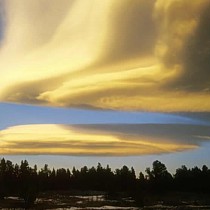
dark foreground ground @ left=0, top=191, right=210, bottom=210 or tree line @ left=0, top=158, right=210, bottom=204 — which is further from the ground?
tree line @ left=0, top=158, right=210, bottom=204

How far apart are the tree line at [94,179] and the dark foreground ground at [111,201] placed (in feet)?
0.39

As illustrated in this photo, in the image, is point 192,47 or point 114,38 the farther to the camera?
point 192,47

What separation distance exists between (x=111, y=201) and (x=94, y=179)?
0.52 m

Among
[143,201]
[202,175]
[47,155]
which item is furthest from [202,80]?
[47,155]

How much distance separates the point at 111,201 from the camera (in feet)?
25.1

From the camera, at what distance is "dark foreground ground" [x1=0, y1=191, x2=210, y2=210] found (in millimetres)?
7266

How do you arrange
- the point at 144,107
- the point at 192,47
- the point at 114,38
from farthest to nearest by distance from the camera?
the point at 144,107 → the point at 192,47 → the point at 114,38

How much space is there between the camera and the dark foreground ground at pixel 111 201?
727 cm

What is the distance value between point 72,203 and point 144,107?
222cm

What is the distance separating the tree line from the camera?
7.36 meters

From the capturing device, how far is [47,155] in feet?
24.2

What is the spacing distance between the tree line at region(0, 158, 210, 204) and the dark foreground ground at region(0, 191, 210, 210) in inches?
4.6

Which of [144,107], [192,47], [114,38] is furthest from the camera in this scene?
[144,107]

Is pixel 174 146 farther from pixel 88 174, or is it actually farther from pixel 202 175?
pixel 88 174
